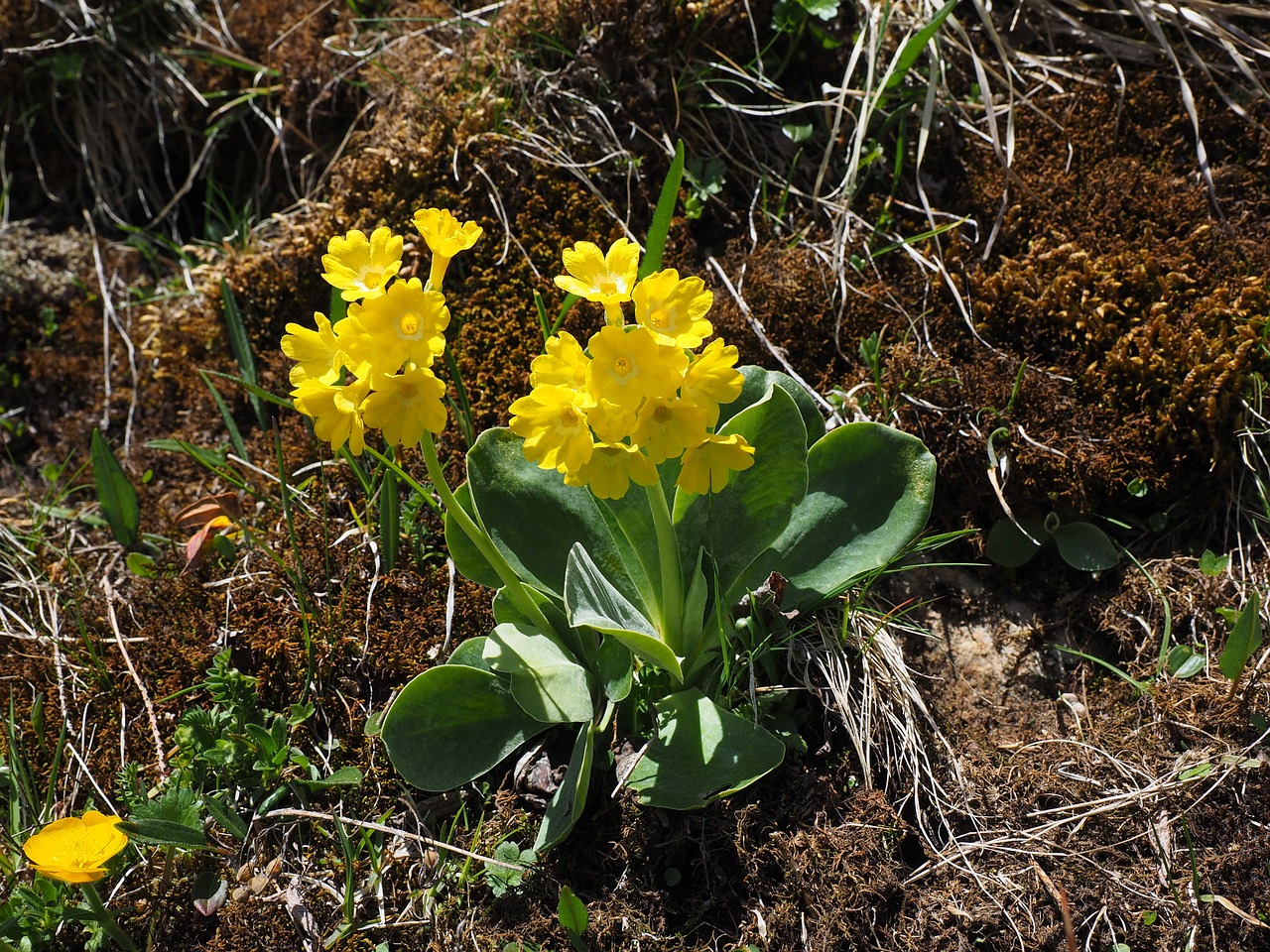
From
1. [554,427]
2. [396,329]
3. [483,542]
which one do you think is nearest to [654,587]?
[483,542]

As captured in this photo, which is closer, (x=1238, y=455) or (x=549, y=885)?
(x=549, y=885)

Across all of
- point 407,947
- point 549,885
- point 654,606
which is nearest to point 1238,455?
point 654,606

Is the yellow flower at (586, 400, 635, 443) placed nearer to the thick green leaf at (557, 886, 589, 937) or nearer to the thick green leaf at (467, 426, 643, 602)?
the thick green leaf at (467, 426, 643, 602)

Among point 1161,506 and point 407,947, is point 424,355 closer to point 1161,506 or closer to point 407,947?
point 407,947

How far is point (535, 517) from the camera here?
2266 millimetres

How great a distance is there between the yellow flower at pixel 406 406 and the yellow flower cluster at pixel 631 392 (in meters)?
0.14

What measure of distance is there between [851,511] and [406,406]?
3.50 ft

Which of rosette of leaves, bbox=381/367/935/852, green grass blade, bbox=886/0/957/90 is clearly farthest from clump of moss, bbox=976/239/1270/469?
rosette of leaves, bbox=381/367/935/852

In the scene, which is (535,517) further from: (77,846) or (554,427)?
(77,846)

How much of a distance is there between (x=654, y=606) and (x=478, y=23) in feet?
6.94

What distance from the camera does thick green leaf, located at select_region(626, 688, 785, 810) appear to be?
1951 mm

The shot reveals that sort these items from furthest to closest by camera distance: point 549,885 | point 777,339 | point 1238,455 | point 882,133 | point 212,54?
point 212,54
point 882,133
point 777,339
point 1238,455
point 549,885

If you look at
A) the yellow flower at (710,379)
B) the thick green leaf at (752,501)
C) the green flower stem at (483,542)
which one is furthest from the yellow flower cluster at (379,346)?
the thick green leaf at (752,501)

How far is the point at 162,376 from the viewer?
3.17m
